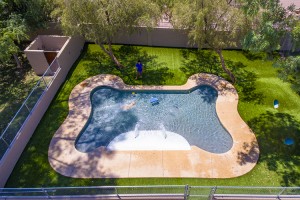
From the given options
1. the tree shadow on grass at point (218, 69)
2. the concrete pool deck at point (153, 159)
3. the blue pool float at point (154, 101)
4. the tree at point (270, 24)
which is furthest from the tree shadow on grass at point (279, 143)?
the blue pool float at point (154, 101)

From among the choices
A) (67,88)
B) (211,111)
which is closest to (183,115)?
(211,111)

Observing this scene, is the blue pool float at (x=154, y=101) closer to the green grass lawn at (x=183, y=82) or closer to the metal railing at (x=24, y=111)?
the green grass lawn at (x=183, y=82)

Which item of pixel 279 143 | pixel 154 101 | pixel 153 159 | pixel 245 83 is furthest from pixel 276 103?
pixel 153 159

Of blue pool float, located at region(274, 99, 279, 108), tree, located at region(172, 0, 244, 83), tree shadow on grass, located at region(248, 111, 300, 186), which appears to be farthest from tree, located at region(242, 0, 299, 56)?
blue pool float, located at region(274, 99, 279, 108)

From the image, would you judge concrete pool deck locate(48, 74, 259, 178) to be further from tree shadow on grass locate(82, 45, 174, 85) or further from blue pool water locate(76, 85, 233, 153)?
tree shadow on grass locate(82, 45, 174, 85)

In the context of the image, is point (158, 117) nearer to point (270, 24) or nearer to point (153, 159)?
point (153, 159)

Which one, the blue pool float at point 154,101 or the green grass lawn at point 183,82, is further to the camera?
the blue pool float at point 154,101
